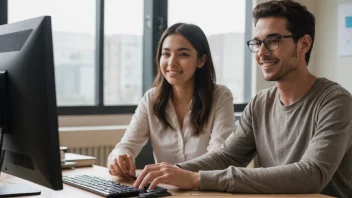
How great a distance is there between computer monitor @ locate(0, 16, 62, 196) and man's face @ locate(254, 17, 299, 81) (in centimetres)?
87

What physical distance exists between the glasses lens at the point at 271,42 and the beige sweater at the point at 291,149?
0.20m

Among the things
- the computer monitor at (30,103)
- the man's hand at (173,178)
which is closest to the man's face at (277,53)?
the man's hand at (173,178)

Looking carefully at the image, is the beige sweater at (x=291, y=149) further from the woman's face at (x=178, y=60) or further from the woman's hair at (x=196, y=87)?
the woman's face at (x=178, y=60)

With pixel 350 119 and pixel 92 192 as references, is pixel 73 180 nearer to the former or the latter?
pixel 92 192

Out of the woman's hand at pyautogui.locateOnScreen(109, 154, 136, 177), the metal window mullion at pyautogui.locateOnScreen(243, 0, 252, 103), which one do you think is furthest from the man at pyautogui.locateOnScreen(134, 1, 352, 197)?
the metal window mullion at pyautogui.locateOnScreen(243, 0, 252, 103)

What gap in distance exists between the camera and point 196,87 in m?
2.60

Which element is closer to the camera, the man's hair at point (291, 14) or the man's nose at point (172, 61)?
the man's hair at point (291, 14)

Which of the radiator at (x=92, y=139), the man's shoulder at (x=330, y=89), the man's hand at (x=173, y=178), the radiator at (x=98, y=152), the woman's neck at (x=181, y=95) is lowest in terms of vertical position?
the radiator at (x=98, y=152)

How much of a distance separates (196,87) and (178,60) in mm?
178

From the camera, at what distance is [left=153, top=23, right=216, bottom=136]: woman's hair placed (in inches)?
97.3

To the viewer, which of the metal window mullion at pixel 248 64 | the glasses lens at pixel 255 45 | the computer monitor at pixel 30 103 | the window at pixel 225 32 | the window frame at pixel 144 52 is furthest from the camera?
the metal window mullion at pixel 248 64

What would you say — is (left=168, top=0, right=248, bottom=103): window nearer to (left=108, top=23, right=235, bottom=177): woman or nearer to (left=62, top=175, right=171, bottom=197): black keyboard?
(left=108, top=23, right=235, bottom=177): woman

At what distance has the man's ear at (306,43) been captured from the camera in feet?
6.25

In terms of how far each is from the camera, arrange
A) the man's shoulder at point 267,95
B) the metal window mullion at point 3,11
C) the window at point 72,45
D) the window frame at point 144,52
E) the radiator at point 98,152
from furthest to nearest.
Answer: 1. the window frame at point 144,52
2. the window at point 72,45
3. the radiator at point 98,152
4. the metal window mullion at point 3,11
5. the man's shoulder at point 267,95
